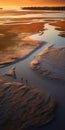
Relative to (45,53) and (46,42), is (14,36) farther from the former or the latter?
(45,53)

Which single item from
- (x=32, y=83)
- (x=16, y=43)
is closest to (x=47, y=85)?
(x=32, y=83)

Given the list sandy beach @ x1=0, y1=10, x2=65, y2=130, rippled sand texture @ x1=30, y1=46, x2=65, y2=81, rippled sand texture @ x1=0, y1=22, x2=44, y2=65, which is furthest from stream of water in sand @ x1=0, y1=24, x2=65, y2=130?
rippled sand texture @ x1=0, y1=22, x2=44, y2=65

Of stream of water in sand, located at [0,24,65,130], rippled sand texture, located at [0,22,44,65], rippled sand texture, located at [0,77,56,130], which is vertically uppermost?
rippled sand texture, located at [0,77,56,130]

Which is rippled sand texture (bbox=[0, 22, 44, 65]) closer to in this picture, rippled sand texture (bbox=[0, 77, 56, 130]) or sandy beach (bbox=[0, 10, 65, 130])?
sandy beach (bbox=[0, 10, 65, 130])

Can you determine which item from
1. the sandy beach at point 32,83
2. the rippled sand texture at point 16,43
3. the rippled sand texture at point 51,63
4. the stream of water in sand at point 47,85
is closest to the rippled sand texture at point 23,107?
the sandy beach at point 32,83

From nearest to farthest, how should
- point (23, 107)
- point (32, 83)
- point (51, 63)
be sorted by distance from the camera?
point (23, 107)
point (32, 83)
point (51, 63)

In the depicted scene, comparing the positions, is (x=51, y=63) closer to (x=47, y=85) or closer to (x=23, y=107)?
(x=47, y=85)
